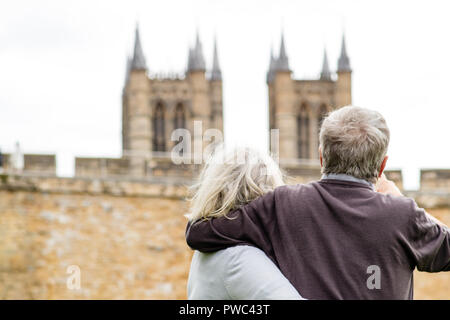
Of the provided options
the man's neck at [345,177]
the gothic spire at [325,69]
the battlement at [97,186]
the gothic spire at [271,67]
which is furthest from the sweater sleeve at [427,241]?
the gothic spire at [325,69]

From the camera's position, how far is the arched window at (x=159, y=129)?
39.3 meters

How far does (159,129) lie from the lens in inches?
1567

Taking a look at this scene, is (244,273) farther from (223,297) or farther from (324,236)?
(324,236)

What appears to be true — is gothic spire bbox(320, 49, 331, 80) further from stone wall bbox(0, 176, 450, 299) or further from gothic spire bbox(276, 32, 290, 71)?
stone wall bbox(0, 176, 450, 299)

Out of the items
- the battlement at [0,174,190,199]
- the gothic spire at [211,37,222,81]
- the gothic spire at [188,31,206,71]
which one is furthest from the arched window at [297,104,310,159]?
the battlement at [0,174,190,199]

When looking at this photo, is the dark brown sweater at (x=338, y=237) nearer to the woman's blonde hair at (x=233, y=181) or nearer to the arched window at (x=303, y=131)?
the woman's blonde hair at (x=233, y=181)

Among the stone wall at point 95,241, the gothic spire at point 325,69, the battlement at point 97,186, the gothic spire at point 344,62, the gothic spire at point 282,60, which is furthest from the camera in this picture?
the gothic spire at point 325,69

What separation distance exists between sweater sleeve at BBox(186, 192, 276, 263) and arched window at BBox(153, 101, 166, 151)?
37.5 metres

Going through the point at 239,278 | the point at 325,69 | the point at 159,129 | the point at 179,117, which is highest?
the point at 325,69

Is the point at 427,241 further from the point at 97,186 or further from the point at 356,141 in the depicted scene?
the point at 97,186

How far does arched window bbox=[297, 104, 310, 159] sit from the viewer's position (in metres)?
39.9

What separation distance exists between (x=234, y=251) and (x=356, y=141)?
553mm

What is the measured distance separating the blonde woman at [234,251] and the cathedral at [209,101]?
104 feet

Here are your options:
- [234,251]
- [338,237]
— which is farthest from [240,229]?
[338,237]
